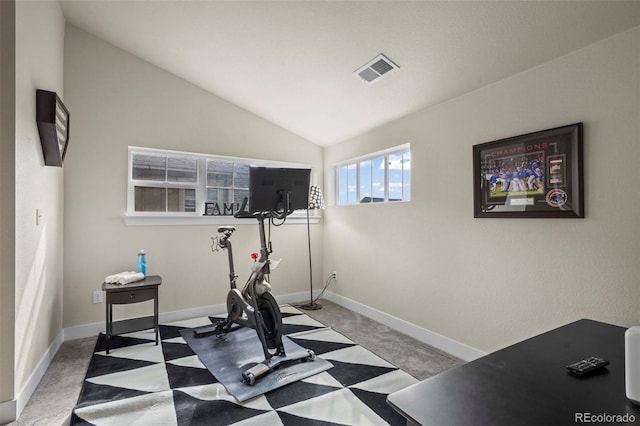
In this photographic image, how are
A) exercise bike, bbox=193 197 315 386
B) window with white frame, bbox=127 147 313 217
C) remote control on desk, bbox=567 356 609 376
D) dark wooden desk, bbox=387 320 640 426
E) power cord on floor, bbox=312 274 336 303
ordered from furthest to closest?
power cord on floor, bbox=312 274 336 303 → window with white frame, bbox=127 147 313 217 → exercise bike, bbox=193 197 315 386 → remote control on desk, bbox=567 356 609 376 → dark wooden desk, bbox=387 320 640 426

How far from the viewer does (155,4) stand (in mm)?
2609

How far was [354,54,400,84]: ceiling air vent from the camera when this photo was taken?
8.39ft

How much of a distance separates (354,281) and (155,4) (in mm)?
3379

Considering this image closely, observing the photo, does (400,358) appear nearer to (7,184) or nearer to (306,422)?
(306,422)

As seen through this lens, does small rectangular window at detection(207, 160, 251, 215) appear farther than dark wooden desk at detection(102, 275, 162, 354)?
Yes

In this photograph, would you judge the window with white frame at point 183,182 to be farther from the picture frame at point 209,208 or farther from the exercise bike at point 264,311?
the exercise bike at point 264,311

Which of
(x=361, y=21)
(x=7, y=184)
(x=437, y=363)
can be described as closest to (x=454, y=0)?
(x=361, y=21)

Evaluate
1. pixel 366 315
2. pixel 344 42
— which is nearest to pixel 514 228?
pixel 344 42

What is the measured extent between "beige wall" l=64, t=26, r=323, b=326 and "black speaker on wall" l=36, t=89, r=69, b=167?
0.79 metres

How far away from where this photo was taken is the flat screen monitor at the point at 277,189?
2604mm

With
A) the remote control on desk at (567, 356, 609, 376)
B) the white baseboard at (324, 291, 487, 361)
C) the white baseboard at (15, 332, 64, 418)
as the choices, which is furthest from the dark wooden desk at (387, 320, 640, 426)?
the white baseboard at (15, 332, 64, 418)

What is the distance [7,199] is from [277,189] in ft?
5.48

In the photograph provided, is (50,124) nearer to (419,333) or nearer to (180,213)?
(180,213)

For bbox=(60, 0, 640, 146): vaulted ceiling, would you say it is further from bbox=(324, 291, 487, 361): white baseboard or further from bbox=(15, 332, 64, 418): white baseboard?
bbox=(15, 332, 64, 418): white baseboard
